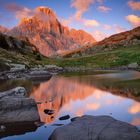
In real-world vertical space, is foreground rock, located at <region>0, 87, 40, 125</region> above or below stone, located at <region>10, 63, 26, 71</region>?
below

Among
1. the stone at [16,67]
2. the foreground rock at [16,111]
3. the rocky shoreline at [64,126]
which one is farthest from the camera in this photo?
the stone at [16,67]

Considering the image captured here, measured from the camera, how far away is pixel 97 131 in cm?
2152

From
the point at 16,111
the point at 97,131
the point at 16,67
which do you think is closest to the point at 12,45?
the point at 16,67

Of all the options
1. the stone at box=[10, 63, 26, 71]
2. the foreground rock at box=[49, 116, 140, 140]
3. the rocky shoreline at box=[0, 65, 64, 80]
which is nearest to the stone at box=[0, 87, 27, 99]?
the foreground rock at box=[49, 116, 140, 140]

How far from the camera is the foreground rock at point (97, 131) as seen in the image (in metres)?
20.8

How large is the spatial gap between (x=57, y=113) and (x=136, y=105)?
11.7 meters

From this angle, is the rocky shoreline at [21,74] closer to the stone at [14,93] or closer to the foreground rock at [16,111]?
the stone at [14,93]

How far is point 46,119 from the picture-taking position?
32969 mm

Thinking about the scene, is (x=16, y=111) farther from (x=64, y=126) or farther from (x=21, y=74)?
(x=21, y=74)

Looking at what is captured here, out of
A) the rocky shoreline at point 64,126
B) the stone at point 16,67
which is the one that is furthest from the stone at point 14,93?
the stone at point 16,67

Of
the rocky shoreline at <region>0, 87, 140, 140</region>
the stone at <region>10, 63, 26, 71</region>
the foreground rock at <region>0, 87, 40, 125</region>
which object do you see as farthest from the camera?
the stone at <region>10, 63, 26, 71</region>

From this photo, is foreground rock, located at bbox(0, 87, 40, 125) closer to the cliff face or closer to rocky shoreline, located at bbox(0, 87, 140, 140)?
Answer: rocky shoreline, located at bbox(0, 87, 140, 140)

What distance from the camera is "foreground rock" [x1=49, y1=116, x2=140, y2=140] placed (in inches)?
818

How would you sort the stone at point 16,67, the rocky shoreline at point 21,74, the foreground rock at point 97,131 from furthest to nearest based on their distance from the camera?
the stone at point 16,67 < the rocky shoreline at point 21,74 < the foreground rock at point 97,131
